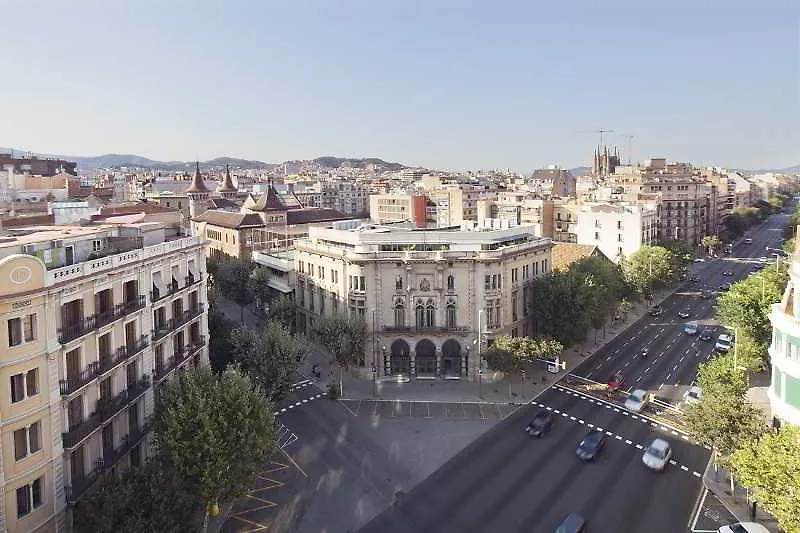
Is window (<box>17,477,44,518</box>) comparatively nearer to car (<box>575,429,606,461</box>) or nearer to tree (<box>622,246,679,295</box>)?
car (<box>575,429,606,461</box>)

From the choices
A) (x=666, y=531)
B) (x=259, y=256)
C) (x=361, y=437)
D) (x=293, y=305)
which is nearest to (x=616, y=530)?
(x=666, y=531)

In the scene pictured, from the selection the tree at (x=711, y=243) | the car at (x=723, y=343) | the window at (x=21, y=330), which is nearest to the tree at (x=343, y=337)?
the window at (x=21, y=330)

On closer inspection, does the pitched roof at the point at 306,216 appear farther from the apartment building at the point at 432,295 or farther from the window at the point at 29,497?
the window at the point at 29,497

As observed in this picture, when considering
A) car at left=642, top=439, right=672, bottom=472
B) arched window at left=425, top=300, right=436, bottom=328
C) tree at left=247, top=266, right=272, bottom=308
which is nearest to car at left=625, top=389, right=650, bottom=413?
Answer: car at left=642, top=439, right=672, bottom=472

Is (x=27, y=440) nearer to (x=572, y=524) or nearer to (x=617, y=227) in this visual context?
(x=572, y=524)

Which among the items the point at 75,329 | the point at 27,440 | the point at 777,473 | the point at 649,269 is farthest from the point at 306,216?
the point at 777,473
